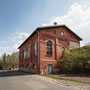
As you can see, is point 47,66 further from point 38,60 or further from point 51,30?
point 51,30

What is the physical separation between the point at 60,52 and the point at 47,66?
16.2ft

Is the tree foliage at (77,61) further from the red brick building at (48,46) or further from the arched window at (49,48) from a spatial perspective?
the arched window at (49,48)

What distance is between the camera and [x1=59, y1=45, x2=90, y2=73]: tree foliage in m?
14.9

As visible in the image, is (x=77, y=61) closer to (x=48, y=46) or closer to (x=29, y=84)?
(x=48, y=46)

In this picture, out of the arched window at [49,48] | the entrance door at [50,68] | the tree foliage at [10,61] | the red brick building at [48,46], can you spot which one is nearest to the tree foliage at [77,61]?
the entrance door at [50,68]

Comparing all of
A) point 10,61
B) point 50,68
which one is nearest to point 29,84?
point 50,68

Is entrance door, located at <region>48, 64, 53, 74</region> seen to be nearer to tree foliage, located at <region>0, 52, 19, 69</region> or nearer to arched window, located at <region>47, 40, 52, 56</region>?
arched window, located at <region>47, 40, 52, 56</region>

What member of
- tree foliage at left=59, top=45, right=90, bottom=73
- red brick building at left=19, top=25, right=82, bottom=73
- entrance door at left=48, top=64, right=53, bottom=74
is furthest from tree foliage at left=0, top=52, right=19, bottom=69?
tree foliage at left=59, top=45, right=90, bottom=73

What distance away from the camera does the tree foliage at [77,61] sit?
14.9 metres

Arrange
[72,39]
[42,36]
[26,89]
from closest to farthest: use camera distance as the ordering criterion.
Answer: [26,89] → [42,36] → [72,39]

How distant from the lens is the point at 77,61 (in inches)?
622

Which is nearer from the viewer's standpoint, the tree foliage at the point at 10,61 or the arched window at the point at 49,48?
the arched window at the point at 49,48

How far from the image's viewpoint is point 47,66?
1808 cm

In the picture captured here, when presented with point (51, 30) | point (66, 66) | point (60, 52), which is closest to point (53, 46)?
point (60, 52)
